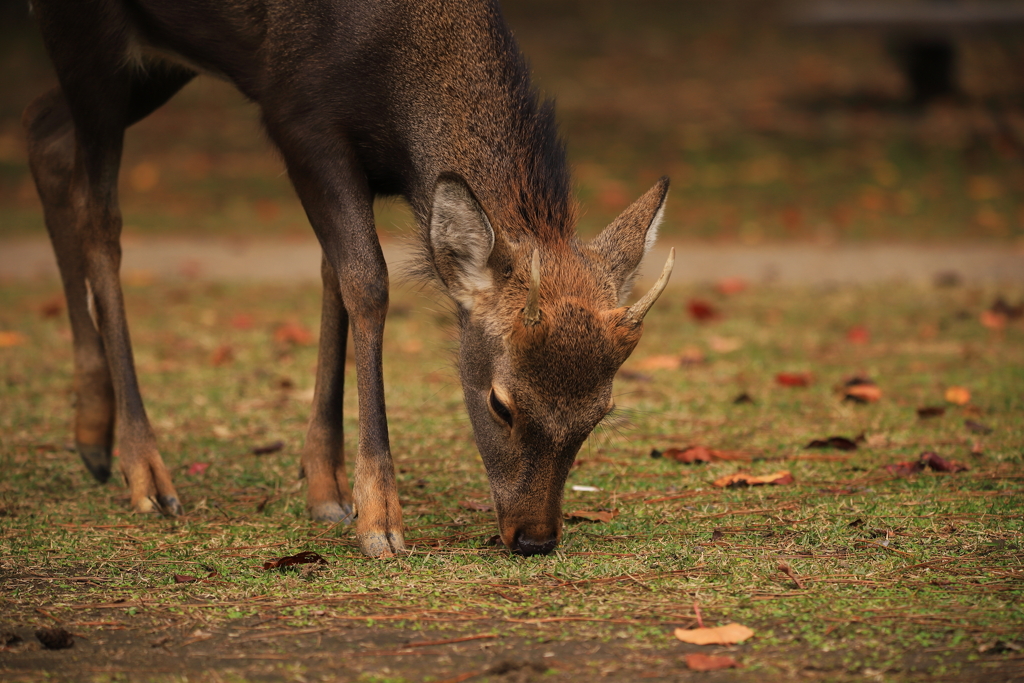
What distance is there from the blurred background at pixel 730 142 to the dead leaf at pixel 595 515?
5959 mm

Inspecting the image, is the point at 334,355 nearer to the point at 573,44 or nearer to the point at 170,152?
the point at 170,152

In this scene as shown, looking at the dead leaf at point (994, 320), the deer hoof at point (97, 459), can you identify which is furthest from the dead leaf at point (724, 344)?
the deer hoof at point (97, 459)

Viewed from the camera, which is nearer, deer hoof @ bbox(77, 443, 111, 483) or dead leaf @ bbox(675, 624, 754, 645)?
dead leaf @ bbox(675, 624, 754, 645)

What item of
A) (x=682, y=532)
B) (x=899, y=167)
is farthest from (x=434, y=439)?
(x=899, y=167)

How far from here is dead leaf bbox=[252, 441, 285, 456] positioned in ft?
16.6

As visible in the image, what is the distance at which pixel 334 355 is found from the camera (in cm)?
448

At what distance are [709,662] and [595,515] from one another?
1334 millimetres

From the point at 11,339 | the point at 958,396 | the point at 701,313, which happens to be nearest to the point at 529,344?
the point at 958,396

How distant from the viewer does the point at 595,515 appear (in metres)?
4.06

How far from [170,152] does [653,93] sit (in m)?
7.67

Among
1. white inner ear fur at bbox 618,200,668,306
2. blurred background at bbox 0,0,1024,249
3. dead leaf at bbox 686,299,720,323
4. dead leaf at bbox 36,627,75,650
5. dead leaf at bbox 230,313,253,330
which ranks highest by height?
blurred background at bbox 0,0,1024,249

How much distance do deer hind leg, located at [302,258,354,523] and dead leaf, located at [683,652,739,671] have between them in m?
1.79

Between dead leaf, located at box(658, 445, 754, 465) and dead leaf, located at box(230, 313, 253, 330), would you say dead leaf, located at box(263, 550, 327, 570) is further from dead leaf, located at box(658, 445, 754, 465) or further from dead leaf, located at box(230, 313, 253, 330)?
dead leaf, located at box(230, 313, 253, 330)

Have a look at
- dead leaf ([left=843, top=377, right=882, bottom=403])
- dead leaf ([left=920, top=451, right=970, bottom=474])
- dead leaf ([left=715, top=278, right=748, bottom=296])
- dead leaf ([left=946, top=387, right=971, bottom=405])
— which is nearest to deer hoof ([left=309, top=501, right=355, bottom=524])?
dead leaf ([left=920, top=451, right=970, bottom=474])
